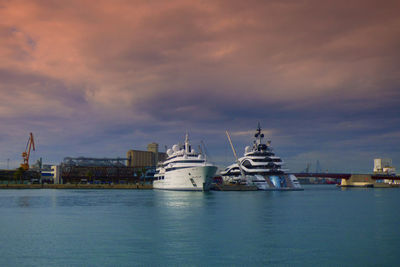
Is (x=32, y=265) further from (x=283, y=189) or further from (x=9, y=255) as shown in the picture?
(x=283, y=189)

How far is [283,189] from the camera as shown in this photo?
605ft

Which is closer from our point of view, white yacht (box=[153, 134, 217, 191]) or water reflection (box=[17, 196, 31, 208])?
water reflection (box=[17, 196, 31, 208])

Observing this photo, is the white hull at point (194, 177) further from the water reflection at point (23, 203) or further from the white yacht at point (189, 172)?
the water reflection at point (23, 203)

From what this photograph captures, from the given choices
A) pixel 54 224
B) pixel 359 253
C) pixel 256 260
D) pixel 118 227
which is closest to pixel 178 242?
pixel 256 260

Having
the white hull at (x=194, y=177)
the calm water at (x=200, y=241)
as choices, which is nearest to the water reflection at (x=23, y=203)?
the calm water at (x=200, y=241)

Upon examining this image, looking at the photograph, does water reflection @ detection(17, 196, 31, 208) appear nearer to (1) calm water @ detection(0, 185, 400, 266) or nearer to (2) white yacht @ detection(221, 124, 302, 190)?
(1) calm water @ detection(0, 185, 400, 266)

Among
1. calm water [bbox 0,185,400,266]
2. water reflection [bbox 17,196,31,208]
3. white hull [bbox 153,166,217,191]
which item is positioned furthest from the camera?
white hull [bbox 153,166,217,191]

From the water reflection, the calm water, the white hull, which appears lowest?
the water reflection

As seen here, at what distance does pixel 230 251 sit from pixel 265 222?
2259cm

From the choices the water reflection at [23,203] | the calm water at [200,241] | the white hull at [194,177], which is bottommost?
the water reflection at [23,203]

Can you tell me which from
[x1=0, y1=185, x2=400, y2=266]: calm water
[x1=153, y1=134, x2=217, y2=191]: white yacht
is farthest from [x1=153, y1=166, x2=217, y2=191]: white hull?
[x1=0, y1=185, x2=400, y2=266]: calm water

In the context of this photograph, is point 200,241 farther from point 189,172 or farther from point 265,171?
point 265,171

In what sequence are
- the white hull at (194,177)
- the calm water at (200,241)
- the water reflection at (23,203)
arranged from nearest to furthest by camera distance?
the calm water at (200,241), the water reflection at (23,203), the white hull at (194,177)

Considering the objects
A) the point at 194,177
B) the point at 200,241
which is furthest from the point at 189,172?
the point at 200,241
